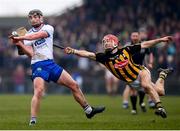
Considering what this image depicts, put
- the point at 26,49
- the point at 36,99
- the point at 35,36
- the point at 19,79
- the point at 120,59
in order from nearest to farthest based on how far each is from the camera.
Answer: the point at 36,99 < the point at 35,36 < the point at 26,49 < the point at 120,59 < the point at 19,79

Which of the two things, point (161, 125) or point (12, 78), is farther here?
point (12, 78)

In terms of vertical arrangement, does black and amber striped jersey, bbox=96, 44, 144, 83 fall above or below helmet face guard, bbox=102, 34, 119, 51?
below

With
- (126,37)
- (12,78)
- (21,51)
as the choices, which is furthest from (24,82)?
(21,51)

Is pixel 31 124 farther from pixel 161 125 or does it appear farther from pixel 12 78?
pixel 12 78

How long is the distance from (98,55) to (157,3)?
21567 millimetres

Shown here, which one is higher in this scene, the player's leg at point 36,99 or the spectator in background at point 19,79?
the player's leg at point 36,99

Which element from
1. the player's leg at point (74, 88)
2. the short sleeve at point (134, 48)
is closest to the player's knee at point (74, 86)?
the player's leg at point (74, 88)

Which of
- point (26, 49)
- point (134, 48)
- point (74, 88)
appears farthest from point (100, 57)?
point (26, 49)

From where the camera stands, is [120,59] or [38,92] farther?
[120,59]

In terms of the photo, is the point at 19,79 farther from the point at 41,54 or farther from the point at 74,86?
the point at 41,54

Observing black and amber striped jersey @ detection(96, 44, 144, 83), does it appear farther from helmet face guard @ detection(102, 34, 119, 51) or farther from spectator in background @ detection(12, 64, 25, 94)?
spectator in background @ detection(12, 64, 25, 94)

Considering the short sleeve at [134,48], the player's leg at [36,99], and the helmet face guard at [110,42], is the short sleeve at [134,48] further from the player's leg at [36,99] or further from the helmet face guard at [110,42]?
the player's leg at [36,99]

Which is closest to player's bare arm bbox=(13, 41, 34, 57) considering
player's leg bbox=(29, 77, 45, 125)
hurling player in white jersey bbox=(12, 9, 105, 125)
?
hurling player in white jersey bbox=(12, 9, 105, 125)

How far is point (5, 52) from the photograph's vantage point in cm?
3856
